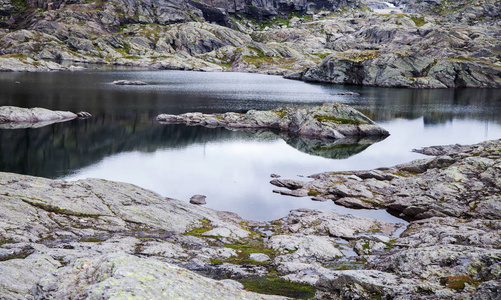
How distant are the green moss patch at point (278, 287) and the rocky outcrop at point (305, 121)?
2723 inches

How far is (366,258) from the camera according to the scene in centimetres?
2453

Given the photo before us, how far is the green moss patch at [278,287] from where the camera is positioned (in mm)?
16484

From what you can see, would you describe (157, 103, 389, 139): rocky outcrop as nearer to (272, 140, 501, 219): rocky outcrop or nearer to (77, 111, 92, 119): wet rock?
(77, 111, 92, 119): wet rock

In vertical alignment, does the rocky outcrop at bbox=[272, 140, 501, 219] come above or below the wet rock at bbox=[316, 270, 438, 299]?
below

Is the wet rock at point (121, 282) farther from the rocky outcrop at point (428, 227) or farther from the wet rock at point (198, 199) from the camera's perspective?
the wet rock at point (198, 199)

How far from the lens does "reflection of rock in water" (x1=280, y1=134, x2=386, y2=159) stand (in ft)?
238

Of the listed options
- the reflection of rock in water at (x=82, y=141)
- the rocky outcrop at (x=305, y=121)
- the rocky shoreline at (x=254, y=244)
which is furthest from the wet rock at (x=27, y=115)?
the rocky shoreline at (x=254, y=244)

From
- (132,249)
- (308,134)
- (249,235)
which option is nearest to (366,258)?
(249,235)

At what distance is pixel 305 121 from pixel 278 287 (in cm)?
7388

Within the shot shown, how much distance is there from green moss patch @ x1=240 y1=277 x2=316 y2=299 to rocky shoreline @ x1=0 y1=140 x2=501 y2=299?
2.4 inches

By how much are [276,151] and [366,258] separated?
157ft

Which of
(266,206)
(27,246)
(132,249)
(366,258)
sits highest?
(27,246)

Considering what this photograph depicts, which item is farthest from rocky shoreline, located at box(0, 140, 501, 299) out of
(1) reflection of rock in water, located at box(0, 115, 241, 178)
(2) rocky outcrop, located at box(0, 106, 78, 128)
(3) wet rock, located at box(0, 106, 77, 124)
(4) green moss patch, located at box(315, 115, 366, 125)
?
(3) wet rock, located at box(0, 106, 77, 124)

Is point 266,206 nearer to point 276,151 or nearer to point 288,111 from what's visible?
point 276,151
